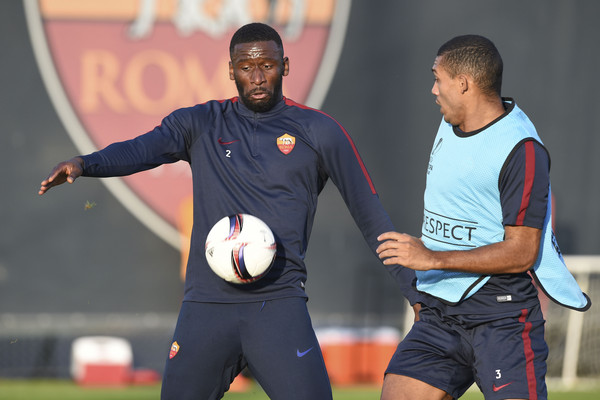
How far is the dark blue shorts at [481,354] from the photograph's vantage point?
3754mm

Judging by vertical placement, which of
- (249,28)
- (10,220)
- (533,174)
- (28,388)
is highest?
(249,28)

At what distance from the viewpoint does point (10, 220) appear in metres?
7.84

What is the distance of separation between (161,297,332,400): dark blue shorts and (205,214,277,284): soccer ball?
7.1 inches

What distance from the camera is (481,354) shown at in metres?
3.84

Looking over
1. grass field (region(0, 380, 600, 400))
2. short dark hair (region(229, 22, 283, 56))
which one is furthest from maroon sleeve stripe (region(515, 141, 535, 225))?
grass field (region(0, 380, 600, 400))

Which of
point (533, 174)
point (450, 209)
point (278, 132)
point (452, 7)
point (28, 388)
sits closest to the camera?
point (533, 174)

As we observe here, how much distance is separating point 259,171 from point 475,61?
105 cm

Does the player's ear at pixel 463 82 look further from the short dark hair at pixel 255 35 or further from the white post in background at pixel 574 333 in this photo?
the white post in background at pixel 574 333

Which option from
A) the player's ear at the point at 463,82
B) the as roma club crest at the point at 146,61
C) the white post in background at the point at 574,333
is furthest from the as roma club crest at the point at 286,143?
the white post in background at the point at 574,333

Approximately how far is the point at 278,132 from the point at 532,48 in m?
5.00

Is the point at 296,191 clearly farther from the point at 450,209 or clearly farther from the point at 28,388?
the point at 28,388

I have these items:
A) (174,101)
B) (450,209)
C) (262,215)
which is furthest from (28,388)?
(450,209)

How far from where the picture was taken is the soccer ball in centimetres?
386

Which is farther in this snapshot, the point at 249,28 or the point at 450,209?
the point at 249,28
